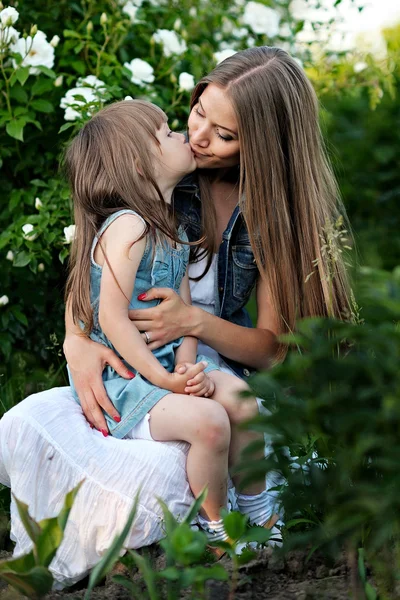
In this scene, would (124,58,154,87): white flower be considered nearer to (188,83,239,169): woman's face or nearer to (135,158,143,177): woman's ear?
(188,83,239,169): woman's face

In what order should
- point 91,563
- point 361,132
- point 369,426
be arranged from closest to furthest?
1. point 369,426
2. point 91,563
3. point 361,132

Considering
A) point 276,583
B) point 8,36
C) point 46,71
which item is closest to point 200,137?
point 46,71

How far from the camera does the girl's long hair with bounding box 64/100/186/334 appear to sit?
2.45 m

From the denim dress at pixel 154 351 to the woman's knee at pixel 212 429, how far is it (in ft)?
0.49

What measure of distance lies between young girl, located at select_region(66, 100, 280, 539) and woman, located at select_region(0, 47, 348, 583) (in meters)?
0.05

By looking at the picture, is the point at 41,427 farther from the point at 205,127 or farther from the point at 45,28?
the point at 45,28

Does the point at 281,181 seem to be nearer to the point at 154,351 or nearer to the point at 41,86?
the point at 154,351

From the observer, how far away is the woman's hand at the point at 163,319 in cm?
245

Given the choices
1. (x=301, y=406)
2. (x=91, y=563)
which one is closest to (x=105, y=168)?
(x=91, y=563)

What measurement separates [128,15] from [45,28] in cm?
33

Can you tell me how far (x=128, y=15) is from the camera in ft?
11.4

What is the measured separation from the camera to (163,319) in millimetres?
2465

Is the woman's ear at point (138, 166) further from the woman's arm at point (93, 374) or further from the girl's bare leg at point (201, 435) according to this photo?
the girl's bare leg at point (201, 435)

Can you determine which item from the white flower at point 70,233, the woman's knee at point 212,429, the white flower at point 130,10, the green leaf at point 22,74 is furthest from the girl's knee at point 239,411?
the white flower at point 130,10
